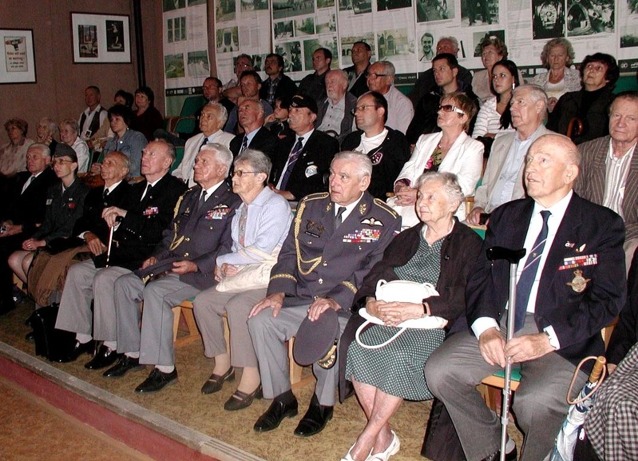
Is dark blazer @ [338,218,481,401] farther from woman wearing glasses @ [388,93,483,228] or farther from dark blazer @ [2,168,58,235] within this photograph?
dark blazer @ [2,168,58,235]

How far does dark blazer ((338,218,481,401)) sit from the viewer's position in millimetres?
3057

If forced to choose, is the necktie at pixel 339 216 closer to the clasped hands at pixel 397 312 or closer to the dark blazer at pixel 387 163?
the clasped hands at pixel 397 312

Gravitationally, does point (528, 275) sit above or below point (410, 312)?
above

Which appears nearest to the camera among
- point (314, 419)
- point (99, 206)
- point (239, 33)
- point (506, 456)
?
point (506, 456)

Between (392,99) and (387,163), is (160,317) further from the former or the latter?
(392,99)

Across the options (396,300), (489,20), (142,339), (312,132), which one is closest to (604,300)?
(396,300)

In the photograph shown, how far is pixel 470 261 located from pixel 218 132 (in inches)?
127

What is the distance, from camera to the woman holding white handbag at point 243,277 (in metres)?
3.70

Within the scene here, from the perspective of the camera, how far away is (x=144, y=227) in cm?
448

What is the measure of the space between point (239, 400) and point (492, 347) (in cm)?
151

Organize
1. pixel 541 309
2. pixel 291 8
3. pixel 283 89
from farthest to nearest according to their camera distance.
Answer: pixel 291 8 < pixel 283 89 < pixel 541 309

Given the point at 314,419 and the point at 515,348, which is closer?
the point at 515,348

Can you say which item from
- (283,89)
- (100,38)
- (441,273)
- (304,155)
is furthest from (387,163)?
(100,38)

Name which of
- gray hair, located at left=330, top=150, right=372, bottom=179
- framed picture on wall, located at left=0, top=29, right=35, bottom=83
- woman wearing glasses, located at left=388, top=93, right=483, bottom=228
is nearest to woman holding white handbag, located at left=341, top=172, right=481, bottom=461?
gray hair, located at left=330, top=150, right=372, bottom=179
